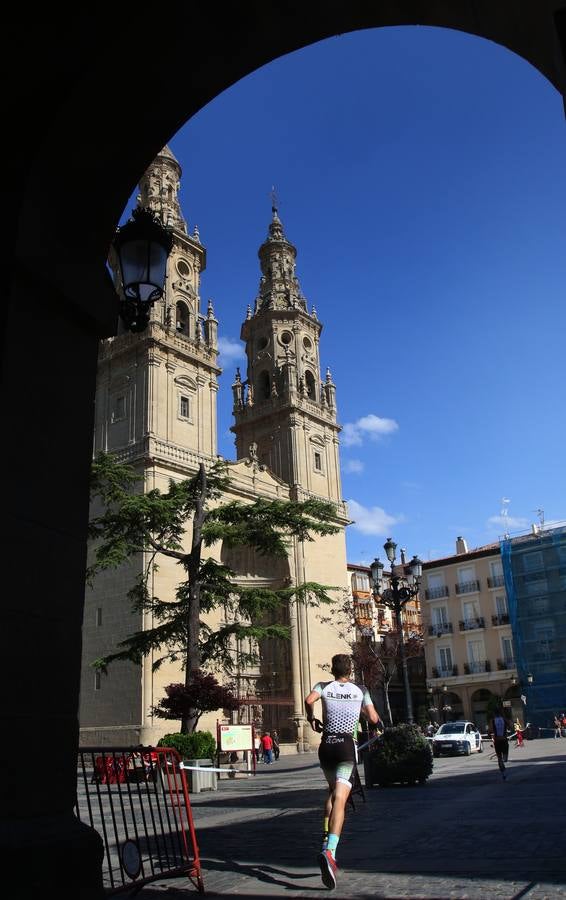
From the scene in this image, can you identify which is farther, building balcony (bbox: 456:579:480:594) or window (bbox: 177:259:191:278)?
building balcony (bbox: 456:579:480:594)

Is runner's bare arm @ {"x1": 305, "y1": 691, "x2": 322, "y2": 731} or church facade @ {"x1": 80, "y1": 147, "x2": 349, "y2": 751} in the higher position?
church facade @ {"x1": 80, "y1": 147, "x2": 349, "y2": 751}

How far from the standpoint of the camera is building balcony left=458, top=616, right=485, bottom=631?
52031 mm

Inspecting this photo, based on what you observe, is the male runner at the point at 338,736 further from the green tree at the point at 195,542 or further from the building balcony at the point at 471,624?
the building balcony at the point at 471,624

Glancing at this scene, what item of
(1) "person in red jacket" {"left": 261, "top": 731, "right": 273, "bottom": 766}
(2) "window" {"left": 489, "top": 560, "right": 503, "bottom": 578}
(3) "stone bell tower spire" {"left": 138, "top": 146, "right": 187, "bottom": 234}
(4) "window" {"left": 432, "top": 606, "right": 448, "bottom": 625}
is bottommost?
(1) "person in red jacket" {"left": 261, "top": 731, "right": 273, "bottom": 766}

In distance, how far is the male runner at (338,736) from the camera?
5160 millimetres

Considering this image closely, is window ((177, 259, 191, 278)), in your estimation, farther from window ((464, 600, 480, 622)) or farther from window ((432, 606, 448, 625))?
window ((464, 600, 480, 622))

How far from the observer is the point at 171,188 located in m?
45.0

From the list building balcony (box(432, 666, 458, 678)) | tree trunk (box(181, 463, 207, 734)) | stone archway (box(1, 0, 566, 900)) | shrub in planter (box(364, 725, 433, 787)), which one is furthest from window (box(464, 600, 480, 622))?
stone archway (box(1, 0, 566, 900))

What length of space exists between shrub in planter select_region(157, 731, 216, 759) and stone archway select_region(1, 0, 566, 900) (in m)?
14.8

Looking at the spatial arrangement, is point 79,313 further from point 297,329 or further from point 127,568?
point 297,329

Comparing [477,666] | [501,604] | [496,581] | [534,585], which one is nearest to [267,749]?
[534,585]

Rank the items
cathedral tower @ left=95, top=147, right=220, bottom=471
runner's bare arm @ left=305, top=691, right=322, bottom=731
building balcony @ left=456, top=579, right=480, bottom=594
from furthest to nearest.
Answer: building balcony @ left=456, top=579, right=480, bottom=594 < cathedral tower @ left=95, top=147, right=220, bottom=471 < runner's bare arm @ left=305, top=691, right=322, bottom=731

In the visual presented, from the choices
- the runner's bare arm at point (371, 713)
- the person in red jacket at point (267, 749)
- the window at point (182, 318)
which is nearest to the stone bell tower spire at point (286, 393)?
the window at point (182, 318)

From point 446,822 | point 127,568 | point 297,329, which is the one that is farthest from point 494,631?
point 446,822
